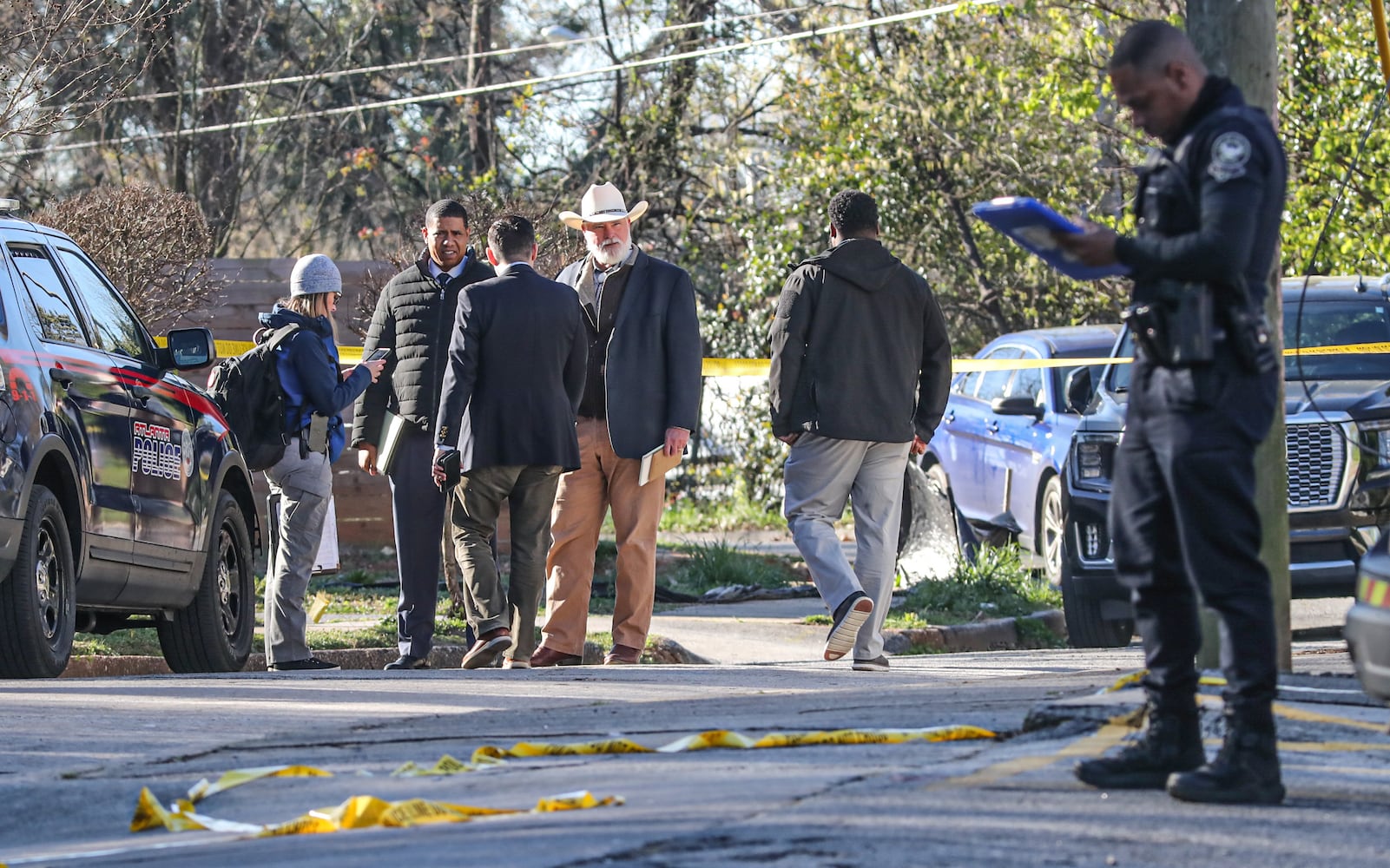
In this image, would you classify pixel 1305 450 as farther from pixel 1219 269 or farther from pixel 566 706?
pixel 1219 269

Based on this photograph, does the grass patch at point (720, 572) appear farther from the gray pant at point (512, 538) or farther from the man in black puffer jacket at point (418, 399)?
the gray pant at point (512, 538)

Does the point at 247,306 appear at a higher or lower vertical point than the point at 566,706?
higher

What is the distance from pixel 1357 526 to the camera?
10.1 m

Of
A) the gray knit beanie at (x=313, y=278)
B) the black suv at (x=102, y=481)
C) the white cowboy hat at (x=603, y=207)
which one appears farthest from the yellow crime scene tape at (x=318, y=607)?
the white cowboy hat at (x=603, y=207)

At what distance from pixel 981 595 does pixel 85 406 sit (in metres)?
6.21

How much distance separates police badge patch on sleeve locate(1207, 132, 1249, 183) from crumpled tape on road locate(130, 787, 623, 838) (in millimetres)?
1934

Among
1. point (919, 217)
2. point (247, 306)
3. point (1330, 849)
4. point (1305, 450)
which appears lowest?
point (1330, 849)

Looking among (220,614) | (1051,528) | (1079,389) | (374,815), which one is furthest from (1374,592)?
(1051,528)

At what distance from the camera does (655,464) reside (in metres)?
8.87

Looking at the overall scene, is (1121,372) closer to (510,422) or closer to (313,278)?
(510,422)

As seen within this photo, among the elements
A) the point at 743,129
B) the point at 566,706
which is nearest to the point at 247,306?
the point at 743,129

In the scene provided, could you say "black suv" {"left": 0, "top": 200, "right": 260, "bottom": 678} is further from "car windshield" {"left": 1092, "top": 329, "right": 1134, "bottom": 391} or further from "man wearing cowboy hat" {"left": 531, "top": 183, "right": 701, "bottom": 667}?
"car windshield" {"left": 1092, "top": 329, "right": 1134, "bottom": 391}

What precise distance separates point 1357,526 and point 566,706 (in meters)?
5.02

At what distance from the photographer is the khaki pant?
8.98m
